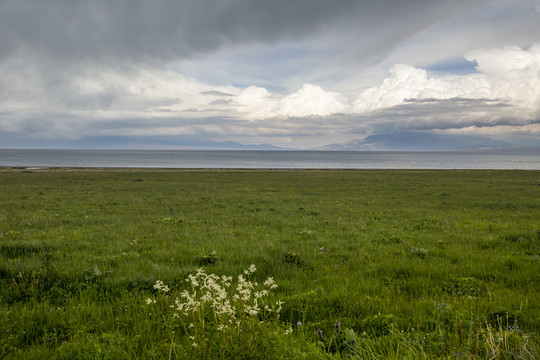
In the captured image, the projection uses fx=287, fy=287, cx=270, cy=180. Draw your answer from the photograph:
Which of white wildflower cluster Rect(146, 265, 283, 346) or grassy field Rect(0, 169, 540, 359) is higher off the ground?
white wildflower cluster Rect(146, 265, 283, 346)

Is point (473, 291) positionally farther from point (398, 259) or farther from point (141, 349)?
point (141, 349)

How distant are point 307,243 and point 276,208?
1084 centimetres

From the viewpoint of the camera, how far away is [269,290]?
17.4 ft

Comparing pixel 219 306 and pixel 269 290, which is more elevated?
pixel 219 306

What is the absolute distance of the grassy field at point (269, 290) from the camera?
12.7 ft

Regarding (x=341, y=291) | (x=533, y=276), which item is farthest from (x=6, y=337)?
(x=533, y=276)

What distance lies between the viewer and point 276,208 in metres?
22.1

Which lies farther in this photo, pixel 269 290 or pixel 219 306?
pixel 269 290

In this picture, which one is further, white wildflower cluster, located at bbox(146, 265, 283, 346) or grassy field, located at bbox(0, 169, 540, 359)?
grassy field, located at bbox(0, 169, 540, 359)

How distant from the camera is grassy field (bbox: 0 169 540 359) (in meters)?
3.88

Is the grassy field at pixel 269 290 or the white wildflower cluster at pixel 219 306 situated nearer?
the white wildflower cluster at pixel 219 306

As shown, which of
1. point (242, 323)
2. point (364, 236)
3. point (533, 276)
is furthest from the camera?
point (364, 236)

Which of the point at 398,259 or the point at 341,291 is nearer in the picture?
the point at 341,291

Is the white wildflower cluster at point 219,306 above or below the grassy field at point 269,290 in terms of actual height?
above
